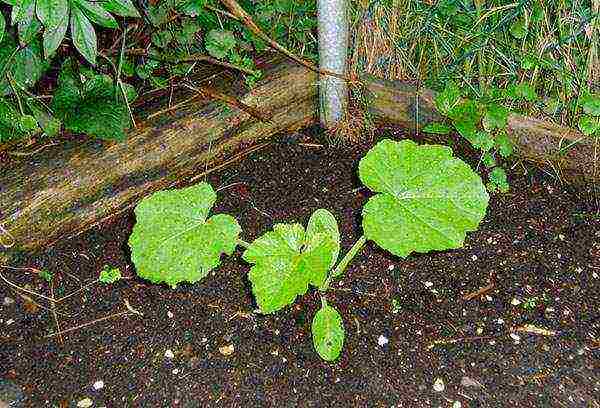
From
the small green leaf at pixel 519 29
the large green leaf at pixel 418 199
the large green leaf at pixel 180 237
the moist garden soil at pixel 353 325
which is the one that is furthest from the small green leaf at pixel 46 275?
the small green leaf at pixel 519 29

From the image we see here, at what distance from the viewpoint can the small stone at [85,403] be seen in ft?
5.21

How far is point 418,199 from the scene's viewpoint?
172 centimetres

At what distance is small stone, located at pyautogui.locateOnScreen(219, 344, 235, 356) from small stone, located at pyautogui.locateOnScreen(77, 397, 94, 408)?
298 mm

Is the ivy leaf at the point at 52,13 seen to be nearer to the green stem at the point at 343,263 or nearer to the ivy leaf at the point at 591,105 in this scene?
the green stem at the point at 343,263

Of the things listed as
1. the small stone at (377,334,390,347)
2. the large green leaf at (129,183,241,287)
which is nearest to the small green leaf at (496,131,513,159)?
the small stone at (377,334,390,347)

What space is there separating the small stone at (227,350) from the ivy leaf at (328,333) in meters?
0.19

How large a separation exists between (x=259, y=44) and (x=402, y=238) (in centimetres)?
93

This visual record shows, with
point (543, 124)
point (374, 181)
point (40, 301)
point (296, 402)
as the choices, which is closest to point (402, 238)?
point (374, 181)

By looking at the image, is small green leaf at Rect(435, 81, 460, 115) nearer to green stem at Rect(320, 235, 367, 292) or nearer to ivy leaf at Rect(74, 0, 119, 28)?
green stem at Rect(320, 235, 367, 292)

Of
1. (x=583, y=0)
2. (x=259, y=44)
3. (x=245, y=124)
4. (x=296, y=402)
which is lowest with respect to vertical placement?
(x=296, y=402)

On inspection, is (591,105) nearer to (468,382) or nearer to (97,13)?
(468,382)

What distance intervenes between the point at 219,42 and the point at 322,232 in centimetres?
74

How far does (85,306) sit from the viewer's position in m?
1.81

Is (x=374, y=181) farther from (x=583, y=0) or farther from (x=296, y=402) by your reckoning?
(x=583, y=0)
